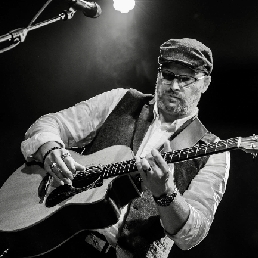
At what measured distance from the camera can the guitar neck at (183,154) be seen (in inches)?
77.8

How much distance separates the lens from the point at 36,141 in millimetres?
2541

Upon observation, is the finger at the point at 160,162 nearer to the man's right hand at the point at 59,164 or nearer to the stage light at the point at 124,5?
the man's right hand at the point at 59,164

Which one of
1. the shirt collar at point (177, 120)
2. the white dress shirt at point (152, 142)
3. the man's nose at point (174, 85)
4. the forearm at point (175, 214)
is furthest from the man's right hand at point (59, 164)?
the man's nose at point (174, 85)

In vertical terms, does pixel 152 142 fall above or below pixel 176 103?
below

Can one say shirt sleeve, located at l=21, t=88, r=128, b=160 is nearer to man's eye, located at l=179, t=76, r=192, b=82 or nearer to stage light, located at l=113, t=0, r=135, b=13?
man's eye, located at l=179, t=76, r=192, b=82

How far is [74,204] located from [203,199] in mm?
854

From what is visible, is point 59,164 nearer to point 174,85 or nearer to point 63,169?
point 63,169

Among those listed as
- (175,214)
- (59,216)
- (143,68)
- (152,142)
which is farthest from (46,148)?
(143,68)

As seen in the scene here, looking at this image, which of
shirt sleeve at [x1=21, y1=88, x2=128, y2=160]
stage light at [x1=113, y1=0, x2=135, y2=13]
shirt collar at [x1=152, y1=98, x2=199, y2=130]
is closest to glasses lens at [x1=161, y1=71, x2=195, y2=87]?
shirt collar at [x1=152, y1=98, x2=199, y2=130]

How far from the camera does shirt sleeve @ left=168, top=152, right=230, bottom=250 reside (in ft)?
6.78

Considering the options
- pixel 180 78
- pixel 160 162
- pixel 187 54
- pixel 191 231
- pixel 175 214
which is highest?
pixel 187 54

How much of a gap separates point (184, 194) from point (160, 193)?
421 millimetres

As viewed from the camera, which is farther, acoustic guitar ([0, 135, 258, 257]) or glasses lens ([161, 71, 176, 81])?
glasses lens ([161, 71, 176, 81])

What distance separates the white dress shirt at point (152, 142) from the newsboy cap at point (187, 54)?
14.6 inches
